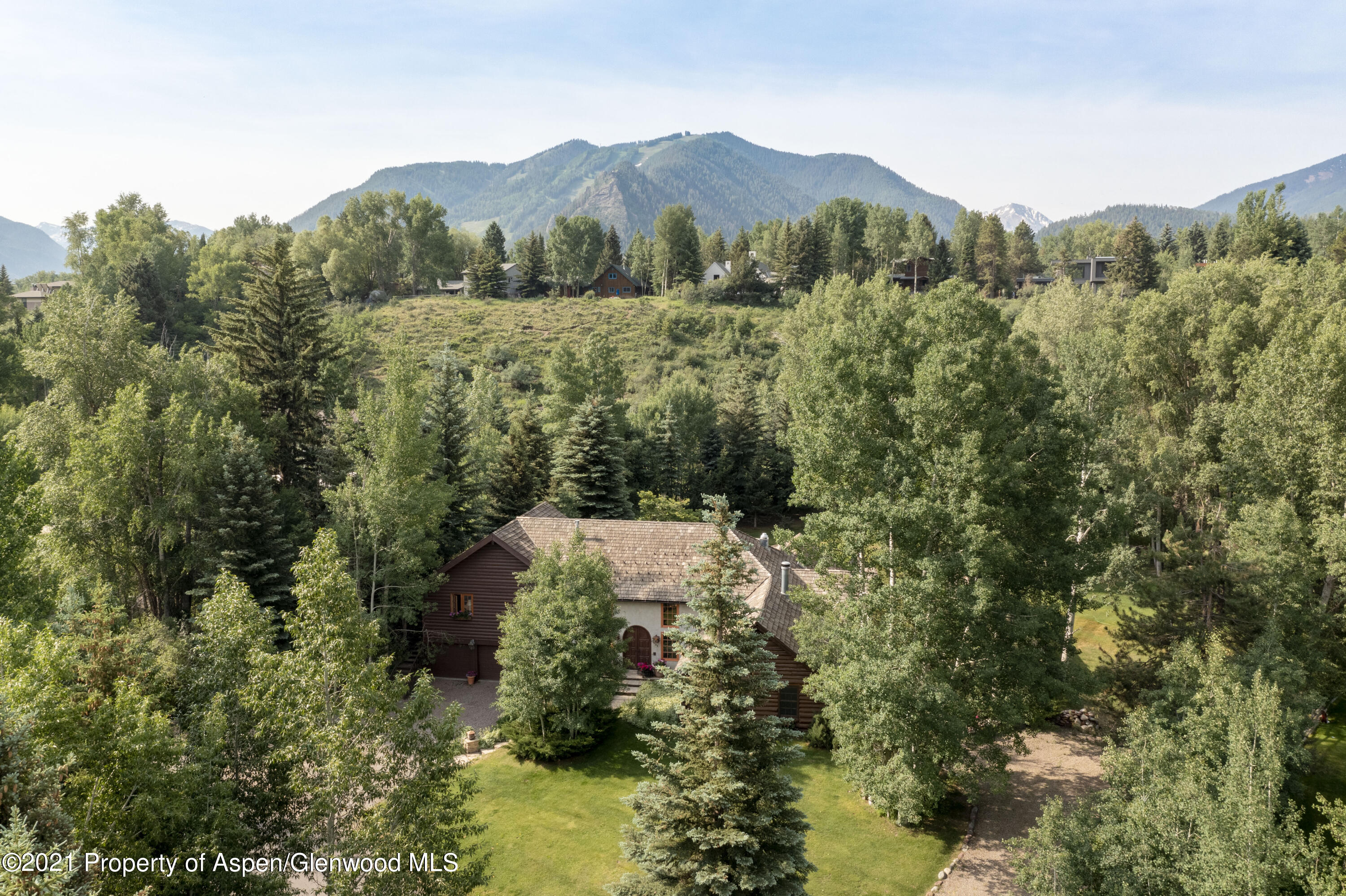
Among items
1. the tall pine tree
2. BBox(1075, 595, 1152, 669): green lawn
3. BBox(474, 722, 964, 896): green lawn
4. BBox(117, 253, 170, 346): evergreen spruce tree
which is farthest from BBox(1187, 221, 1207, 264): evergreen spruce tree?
BBox(117, 253, 170, 346): evergreen spruce tree

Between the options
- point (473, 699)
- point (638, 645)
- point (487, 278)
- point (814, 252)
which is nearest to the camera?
point (473, 699)

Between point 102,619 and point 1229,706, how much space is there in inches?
943

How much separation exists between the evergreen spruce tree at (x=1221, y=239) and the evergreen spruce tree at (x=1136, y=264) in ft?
28.4

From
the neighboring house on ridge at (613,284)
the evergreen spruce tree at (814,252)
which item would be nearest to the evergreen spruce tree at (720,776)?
the evergreen spruce tree at (814,252)

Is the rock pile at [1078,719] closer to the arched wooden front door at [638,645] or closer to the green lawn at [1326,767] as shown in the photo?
the green lawn at [1326,767]

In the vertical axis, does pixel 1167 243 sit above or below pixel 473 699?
above

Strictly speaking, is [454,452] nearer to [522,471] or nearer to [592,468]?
[522,471]

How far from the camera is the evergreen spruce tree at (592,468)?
37.5 meters

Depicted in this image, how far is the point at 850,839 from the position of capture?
773 inches

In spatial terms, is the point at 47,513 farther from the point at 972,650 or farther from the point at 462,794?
the point at 972,650

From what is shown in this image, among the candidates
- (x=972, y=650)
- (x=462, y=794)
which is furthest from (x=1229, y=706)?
(x=462, y=794)

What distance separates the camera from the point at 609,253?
4013 inches

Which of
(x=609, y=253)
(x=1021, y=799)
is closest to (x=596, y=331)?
(x=609, y=253)

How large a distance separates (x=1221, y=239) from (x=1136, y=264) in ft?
80.9
